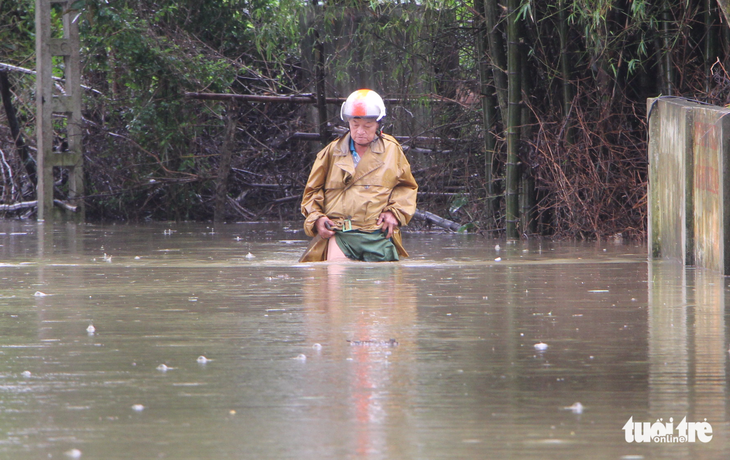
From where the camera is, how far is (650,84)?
9367mm

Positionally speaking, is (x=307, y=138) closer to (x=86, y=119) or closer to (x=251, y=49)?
(x=251, y=49)

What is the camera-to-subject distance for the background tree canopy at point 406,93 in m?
9.14

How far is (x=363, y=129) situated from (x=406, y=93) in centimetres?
467

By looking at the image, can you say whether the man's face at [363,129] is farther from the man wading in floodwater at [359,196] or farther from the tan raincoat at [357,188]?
the tan raincoat at [357,188]

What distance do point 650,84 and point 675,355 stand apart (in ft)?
20.8

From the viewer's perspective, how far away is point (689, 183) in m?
6.45

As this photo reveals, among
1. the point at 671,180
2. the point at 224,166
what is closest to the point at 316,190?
the point at 671,180

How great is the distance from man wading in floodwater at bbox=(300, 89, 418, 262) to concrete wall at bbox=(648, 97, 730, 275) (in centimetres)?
173

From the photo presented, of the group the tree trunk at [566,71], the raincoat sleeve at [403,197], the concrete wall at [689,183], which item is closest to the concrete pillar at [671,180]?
the concrete wall at [689,183]

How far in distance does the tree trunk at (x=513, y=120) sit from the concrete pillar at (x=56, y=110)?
17.7ft

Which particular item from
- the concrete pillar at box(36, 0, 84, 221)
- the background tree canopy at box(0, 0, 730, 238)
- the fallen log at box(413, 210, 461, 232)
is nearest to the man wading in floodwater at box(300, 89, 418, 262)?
the background tree canopy at box(0, 0, 730, 238)

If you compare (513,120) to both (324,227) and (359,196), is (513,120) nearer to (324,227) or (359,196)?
(359,196)

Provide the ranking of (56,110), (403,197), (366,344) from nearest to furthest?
(366,344)
(403,197)
(56,110)

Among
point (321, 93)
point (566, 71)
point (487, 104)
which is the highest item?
point (321, 93)
